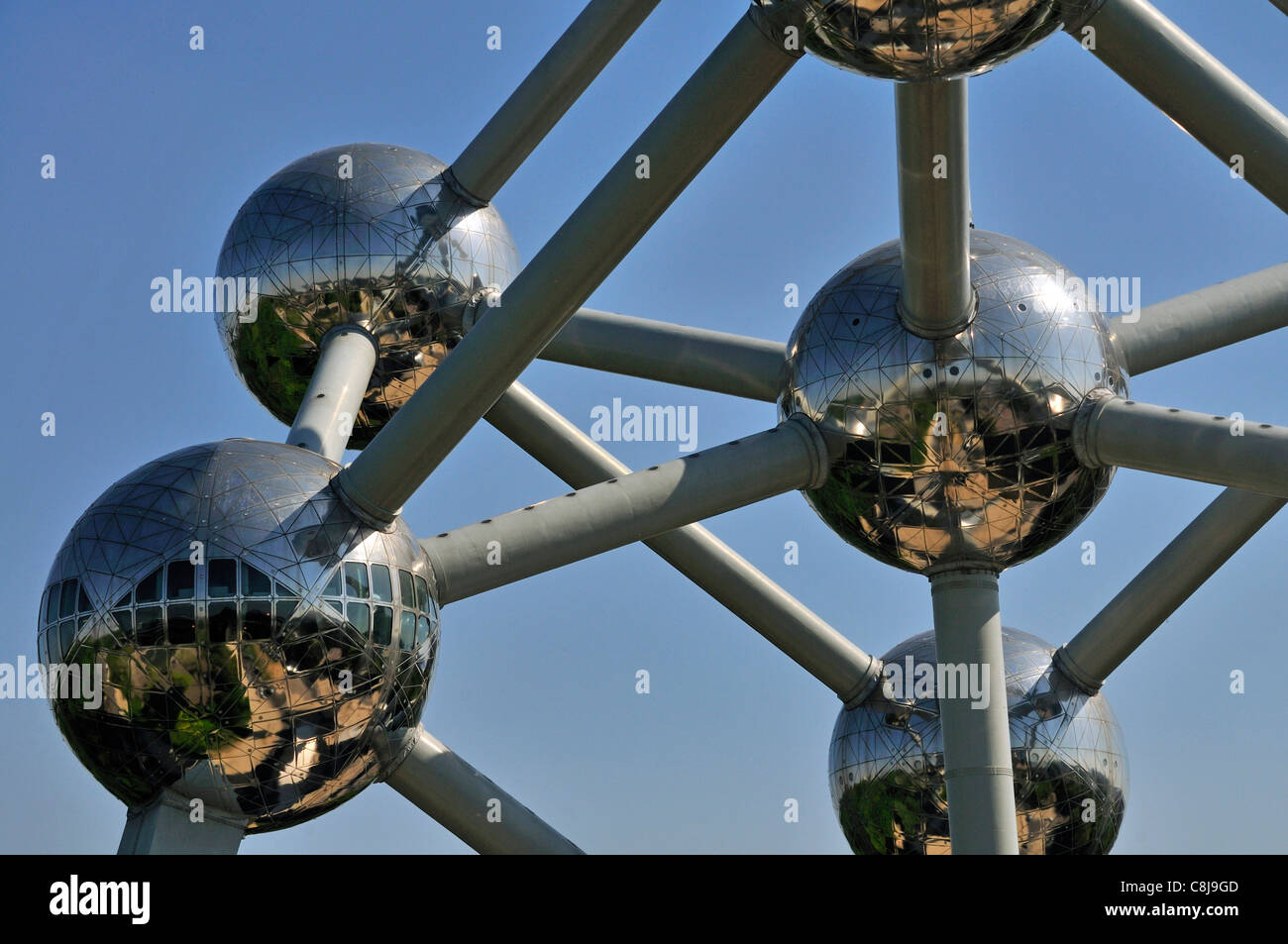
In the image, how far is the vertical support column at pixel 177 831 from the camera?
7.64m

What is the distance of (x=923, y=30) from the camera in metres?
6.74

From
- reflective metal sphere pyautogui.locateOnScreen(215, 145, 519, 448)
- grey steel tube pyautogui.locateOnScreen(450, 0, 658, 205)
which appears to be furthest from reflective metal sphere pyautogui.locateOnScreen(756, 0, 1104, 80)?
reflective metal sphere pyautogui.locateOnScreen(215, 145, 519, 448)

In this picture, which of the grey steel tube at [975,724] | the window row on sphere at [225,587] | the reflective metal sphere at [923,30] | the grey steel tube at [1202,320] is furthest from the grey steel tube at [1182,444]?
the window row on sphere at [225,587]

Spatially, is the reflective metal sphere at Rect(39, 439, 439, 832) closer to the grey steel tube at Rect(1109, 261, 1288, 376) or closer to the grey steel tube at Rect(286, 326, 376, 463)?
the grey steel tube at Rect(286, 326, 376, 463)

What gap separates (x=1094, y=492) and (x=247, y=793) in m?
4.84

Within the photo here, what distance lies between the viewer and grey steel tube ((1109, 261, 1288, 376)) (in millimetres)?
9844

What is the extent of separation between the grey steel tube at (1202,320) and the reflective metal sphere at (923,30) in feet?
10.4

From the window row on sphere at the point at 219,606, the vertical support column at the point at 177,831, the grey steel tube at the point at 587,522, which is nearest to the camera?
the window row on sphere at the point at 219,606

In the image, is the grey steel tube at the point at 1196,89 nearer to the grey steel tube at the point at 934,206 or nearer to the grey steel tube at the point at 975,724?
the grey steel tube at the point at 934,206

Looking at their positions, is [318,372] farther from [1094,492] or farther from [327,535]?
[1094,492]

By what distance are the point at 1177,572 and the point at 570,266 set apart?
16.6ft

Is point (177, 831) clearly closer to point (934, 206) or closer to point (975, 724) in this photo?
point (975, 724)

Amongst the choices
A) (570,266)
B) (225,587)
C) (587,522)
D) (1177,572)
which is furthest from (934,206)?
(225,587)

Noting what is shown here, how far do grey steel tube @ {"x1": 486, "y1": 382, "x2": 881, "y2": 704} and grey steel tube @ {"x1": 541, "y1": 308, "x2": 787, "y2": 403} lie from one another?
1.62 feet
